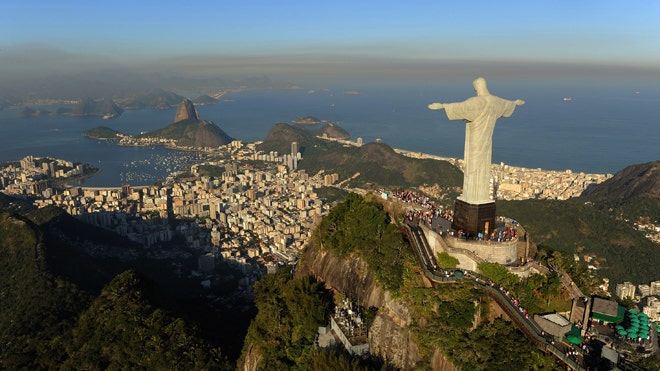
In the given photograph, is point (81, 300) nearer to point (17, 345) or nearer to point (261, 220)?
point (17, 345)

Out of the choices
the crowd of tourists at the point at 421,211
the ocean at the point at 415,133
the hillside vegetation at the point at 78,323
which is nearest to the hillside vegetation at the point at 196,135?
the ocean at the point at 415,133

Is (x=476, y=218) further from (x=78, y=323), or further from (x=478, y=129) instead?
(x=78, y=323)

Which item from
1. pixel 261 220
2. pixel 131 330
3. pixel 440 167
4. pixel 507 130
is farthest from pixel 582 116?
pixel 131 330

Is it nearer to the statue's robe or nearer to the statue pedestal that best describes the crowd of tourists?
the statue pedestal

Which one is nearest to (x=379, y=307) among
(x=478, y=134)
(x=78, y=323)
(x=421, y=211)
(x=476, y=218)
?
(x=476, y=218)

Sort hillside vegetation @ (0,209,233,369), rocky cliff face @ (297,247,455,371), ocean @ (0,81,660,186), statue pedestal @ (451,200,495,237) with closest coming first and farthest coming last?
1. rocky cliff face @ (297,247,455,371)
2. statue pedestal @ (451,200,495,237)
3. hillside vegetation @ (0,209,233,369)
4. ocean @ (0,81,660,186)

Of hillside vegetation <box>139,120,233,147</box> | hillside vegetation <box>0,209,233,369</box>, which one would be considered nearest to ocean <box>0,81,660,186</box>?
hillside vegetation <box>139,120,233,147</box>
